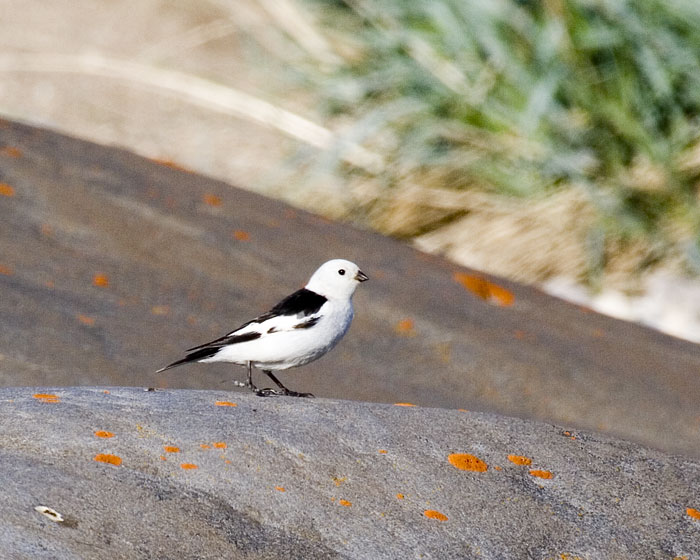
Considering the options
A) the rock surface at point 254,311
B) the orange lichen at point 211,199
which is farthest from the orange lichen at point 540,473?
the orange lichen at point 211,199

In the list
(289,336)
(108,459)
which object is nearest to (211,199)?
(289,336)

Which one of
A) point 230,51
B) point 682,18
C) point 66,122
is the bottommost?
point 66,122

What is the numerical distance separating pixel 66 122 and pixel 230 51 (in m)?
2.81

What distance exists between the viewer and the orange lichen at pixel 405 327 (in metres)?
6.62

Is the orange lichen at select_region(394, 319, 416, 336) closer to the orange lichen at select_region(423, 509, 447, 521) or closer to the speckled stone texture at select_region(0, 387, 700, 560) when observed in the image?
the speckled stone texture at select_region(0, 387, 700, 560)

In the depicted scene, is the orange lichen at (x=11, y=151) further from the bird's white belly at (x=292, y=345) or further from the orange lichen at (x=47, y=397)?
the orange lichen at (x=47, y=397)

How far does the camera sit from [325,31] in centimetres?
1117

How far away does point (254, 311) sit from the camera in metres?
6.55

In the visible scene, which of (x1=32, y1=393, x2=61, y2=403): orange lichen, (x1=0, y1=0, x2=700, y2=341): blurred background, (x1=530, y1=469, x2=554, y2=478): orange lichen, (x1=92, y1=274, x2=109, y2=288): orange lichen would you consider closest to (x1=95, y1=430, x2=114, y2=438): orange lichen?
(x1=32, y1=393, x2=61, y2=403): orange lichen

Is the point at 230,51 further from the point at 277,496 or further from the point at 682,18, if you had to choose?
the point at 277,496

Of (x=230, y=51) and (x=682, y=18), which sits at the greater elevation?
(x=682, y=18)

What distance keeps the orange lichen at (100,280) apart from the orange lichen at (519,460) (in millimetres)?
3217

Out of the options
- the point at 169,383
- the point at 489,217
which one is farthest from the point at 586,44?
the point at 169,383

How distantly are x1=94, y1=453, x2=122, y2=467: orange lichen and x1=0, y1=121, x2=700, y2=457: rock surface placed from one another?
1.82m
